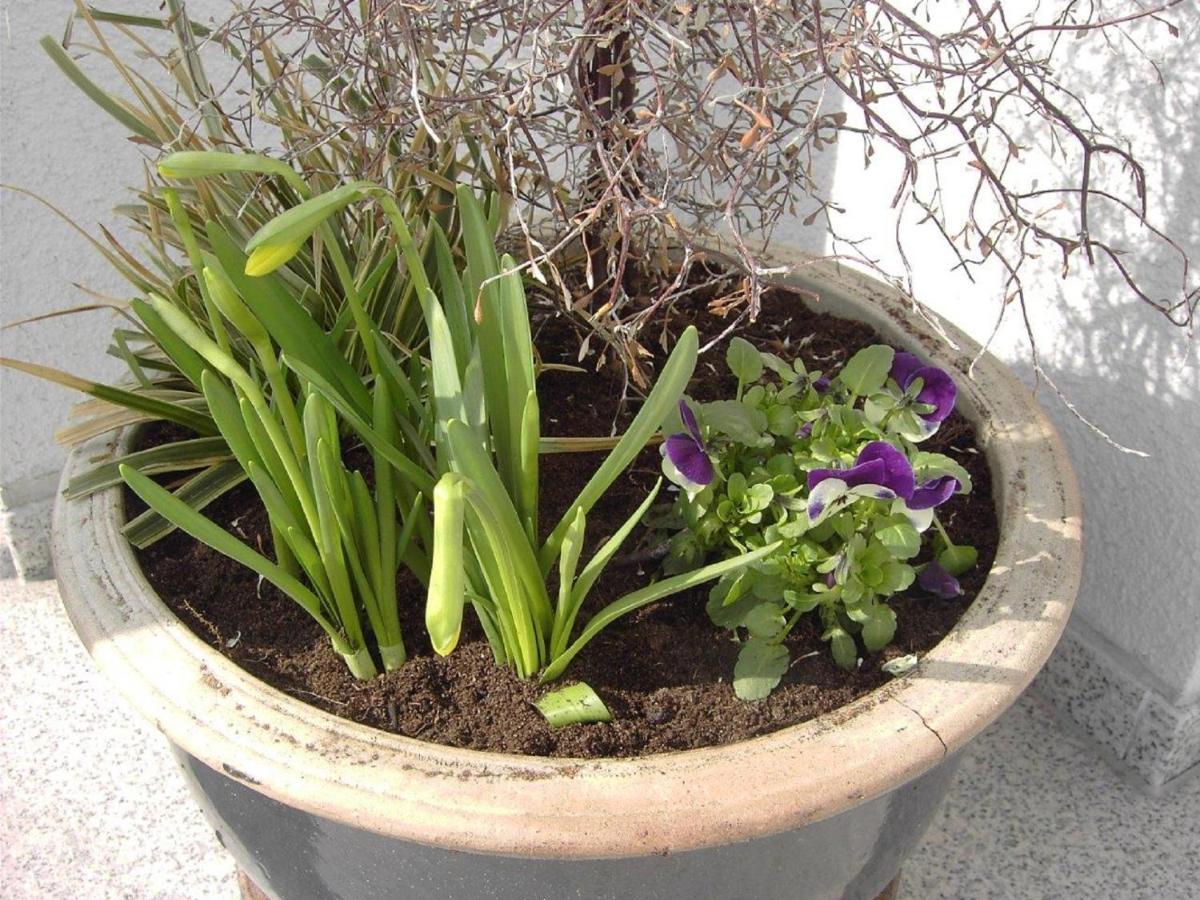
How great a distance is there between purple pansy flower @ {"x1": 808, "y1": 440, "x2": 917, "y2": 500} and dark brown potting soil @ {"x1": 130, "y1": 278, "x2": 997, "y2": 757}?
0.51ft

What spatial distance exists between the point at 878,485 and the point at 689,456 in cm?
17

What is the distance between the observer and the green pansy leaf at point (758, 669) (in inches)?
38.4

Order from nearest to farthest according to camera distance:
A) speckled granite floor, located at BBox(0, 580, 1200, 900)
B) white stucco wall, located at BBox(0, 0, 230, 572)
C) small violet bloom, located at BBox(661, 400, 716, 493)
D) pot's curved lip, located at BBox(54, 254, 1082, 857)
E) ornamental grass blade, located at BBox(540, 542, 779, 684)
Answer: pot's curved lip, located at BBox(54, 254, 1082, 857) → ornamental grass blade, located at BBox(540, 542, 779, 684) → small violet bloom, located at BBox(661, 400, 716, 493) → speckled granite floor, located at BBox(0, 580, 1200, 900) → white stucco wall, located at BBox(0, 0, 230, 572)

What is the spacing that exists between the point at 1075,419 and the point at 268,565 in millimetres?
1017

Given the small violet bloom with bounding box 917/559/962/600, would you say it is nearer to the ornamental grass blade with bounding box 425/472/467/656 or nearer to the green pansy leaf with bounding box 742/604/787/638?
the green pansy leaf with bounding box 742/604/787/638

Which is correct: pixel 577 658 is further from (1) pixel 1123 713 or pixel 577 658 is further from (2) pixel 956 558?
(1) pixel 1123 713

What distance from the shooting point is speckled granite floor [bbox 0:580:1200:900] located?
141 centimetres

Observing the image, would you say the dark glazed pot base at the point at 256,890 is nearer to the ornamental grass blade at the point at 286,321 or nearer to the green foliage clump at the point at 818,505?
the green foliage clump at the point at 818,505

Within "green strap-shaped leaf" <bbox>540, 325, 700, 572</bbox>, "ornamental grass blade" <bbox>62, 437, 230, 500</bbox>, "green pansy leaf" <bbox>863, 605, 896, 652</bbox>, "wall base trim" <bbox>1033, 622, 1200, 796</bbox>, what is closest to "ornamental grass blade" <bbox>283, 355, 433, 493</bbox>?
"green strap-shaped leaf" <bbox>540, 325, 700, 572</bbox>

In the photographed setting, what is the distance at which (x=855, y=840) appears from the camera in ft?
3.16

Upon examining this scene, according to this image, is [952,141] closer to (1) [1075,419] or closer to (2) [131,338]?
(1) [1075,419]

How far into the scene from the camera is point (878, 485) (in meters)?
0.96

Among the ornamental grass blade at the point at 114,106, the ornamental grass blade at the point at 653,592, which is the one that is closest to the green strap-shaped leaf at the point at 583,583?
the ornamental grass blade at the point at 653,592

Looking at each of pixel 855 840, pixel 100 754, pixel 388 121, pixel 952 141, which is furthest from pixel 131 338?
pixel 952 141
